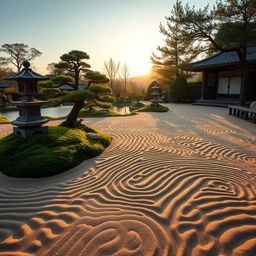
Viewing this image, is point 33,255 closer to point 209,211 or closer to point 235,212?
point 209,211

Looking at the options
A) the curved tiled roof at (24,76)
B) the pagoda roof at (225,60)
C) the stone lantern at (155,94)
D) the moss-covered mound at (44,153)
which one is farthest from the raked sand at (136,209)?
the pagoda roof at (225,60)

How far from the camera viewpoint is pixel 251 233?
78.4 inches

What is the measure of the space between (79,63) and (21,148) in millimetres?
4008

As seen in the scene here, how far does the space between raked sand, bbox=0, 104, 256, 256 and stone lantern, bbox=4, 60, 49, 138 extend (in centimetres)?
151

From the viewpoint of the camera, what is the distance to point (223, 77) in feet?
59.2

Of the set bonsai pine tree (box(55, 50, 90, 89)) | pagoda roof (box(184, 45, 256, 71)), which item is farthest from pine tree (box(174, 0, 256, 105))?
bonsai pine tree (box(55, 50, 90, 89))

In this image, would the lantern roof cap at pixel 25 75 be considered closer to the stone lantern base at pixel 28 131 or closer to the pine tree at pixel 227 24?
the stone lantern base at pixel 28 131

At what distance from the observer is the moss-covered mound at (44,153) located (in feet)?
11.1

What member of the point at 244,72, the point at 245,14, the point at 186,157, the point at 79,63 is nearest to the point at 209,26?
the point at 245,14

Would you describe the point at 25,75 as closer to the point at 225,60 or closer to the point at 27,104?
the point at 27,104

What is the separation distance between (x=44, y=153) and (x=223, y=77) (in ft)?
65.4

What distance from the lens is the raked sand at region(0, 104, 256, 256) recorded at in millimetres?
1834

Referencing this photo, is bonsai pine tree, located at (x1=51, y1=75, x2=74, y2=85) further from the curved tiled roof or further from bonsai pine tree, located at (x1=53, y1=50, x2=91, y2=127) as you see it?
the curved tiled roof

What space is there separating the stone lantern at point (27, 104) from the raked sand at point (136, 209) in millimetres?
1515
